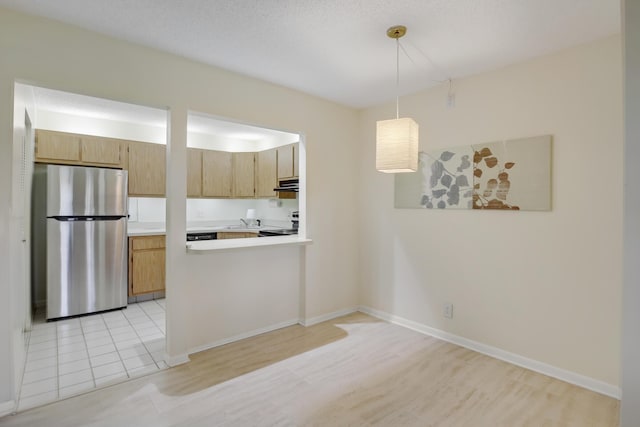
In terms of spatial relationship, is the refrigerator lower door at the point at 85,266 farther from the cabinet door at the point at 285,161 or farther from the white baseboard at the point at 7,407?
the cabinet door at the point at 285,161

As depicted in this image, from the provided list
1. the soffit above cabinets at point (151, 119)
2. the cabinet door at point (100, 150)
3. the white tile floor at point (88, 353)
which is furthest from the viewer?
the cabinet door at point (100, 150)

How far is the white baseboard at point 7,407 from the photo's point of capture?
1925mm

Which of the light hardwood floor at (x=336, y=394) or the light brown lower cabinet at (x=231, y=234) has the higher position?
the light brown lower cabinet at (x=231, y=234)

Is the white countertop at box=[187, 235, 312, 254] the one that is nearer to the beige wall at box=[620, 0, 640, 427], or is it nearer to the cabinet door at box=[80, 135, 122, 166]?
the cabinet door at box=[80, 135, 122, 166]

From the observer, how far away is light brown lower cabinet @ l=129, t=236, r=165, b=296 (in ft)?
13.5

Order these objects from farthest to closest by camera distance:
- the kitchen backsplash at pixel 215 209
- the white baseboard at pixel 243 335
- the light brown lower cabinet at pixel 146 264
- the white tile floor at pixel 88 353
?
the kitchen backsplash at pixel 215 209 → the light brown lower cabinet at pixel 146 264 → the white baseboard at pixel 243 335 → the white tile floor at pixel 88 353

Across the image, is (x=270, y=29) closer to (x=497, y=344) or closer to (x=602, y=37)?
(x=602, y=37)

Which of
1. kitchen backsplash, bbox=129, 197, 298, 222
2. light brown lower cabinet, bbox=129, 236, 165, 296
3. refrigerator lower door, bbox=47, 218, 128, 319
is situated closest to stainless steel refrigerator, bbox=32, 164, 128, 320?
refrigerator lower door, bbox=47, 218, 128, 319

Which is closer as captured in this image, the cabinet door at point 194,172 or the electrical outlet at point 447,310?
the electrical outlet at point 447,310

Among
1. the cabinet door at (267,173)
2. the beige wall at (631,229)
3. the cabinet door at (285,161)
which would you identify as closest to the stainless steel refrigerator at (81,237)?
the cabinet door at (267,173)

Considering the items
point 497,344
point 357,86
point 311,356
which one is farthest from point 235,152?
point 497,344

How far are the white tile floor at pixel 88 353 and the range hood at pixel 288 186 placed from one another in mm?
2209

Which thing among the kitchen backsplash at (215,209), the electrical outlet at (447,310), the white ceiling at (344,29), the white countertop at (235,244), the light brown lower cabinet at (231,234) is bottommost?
the electrical outlet at (447,310)

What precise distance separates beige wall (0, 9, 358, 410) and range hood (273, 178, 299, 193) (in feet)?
2.94
